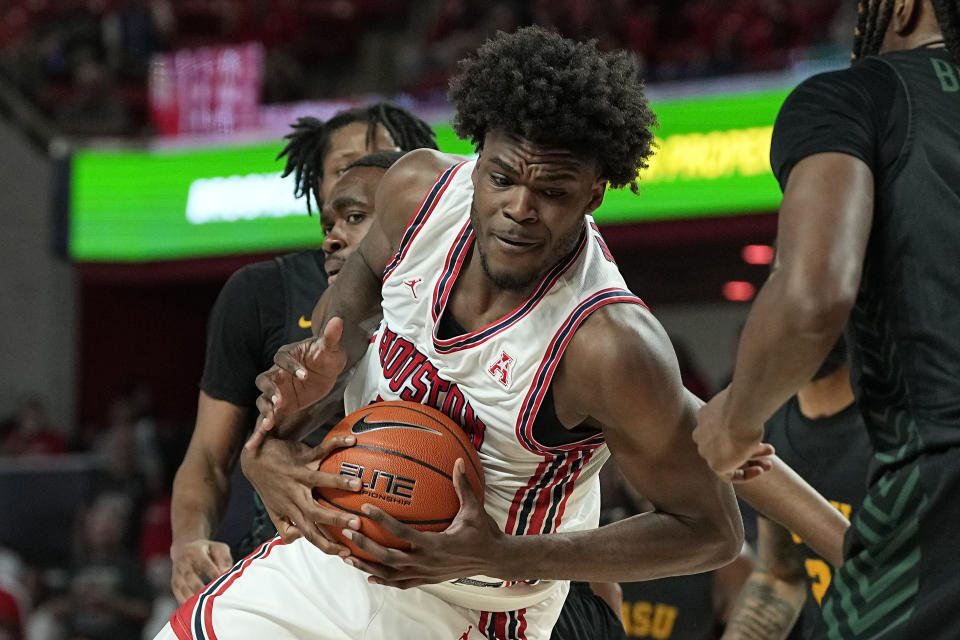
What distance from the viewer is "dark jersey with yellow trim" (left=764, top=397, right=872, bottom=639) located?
368 centimetres

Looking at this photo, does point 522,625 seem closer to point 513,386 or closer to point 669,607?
point 513,386

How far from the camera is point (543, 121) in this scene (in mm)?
2555

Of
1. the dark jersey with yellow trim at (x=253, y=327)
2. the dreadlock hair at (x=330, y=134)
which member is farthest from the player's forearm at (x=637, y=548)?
the dreadlock hair at (x=330, y=134)

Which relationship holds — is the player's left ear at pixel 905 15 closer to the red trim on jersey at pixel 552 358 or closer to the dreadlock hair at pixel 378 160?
the red trim on jersey at pixel 552 358

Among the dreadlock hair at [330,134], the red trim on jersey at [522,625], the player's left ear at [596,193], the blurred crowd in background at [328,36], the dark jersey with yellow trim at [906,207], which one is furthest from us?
the blurred crowd in background at [328,36]

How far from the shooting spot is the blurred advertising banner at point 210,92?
11.4m

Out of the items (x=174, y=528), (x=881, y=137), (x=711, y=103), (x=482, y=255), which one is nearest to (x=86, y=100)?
(x=711, y=103)

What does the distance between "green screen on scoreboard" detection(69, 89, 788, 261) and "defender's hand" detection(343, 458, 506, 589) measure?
716 centimetres

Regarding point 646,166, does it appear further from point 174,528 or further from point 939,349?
point 174,528

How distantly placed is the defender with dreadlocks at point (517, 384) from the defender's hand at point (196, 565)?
54 centimetres

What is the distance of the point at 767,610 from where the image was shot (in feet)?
12.5

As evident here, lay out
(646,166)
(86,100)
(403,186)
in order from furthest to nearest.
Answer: (86,100)
(403,186)
(646,166)

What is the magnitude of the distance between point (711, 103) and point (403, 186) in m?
6.72

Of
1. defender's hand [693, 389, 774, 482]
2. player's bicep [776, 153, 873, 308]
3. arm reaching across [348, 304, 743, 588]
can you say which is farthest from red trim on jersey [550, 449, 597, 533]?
player's bicep [776, 153, 873, 308]
